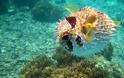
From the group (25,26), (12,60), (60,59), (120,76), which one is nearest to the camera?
(60,59)

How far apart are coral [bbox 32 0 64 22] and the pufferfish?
9652mm

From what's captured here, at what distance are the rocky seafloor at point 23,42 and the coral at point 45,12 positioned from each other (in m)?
0.40

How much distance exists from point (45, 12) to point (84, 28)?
10411mm

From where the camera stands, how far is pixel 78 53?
268 cm

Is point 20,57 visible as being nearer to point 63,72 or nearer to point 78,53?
point 63,72

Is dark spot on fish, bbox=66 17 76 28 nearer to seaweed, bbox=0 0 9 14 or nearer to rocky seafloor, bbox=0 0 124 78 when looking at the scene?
rocky seafloor, bbox=0 0 124 78

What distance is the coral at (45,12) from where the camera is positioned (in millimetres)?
12641

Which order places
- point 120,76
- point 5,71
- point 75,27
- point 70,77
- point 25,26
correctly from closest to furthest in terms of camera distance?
point 75,27
point 70,77
point 120,76
point 5,71
point 25,26

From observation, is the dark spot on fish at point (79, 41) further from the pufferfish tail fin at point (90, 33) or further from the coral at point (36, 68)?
the coral at point (36, 68)

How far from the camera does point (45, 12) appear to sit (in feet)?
42.3

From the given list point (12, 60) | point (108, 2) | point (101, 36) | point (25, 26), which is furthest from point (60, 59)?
point (108, 2)

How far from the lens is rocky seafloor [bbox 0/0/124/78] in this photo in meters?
7.98

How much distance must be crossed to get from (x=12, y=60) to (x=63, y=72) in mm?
4122

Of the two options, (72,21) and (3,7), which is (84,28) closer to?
(72,21)
